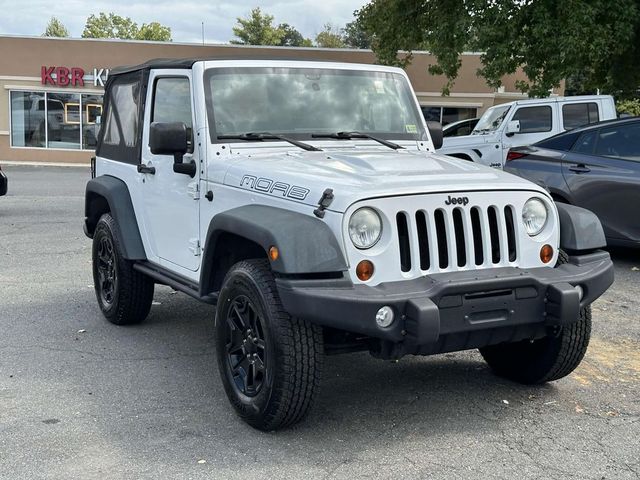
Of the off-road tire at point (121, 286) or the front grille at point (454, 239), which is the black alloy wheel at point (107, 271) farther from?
the front grille at point (454, 239)

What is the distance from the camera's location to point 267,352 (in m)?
4.01

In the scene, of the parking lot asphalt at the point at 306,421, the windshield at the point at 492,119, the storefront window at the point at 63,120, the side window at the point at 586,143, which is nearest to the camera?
the parking lot asphalt at the point at 306,421

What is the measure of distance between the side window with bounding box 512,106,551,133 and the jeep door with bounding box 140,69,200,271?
956cm

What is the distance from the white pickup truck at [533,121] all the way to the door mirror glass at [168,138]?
368 inches

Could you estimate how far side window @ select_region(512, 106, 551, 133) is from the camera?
1405 centimetres

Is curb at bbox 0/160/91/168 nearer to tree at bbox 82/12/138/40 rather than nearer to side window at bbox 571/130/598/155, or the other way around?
side window at bbox 571/130/598/155

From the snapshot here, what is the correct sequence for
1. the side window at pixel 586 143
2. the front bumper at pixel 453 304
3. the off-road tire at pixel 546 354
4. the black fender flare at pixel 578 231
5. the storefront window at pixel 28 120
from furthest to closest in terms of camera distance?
the storefront window at pixel 28 120, the side window at pixel 586 143, the off-road tire at pixel 546 354, the black fender flare at pixel 578 231, the front bumper at pixel 453 304

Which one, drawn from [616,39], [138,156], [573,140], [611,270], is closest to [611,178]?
[573,140]

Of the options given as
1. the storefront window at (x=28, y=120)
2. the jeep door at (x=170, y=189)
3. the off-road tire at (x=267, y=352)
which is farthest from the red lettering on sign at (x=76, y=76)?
the off-road tire at (x=267, y=352)

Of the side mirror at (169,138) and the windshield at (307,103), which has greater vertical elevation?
the windshield at (307,103)

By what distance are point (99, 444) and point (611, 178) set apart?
21.1ft

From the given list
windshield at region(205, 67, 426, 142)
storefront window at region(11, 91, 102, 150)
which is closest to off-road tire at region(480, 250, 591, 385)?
windshield at region(205, 67, 426, 142)

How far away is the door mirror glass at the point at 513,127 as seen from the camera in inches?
542

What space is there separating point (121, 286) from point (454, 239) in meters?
3.11
